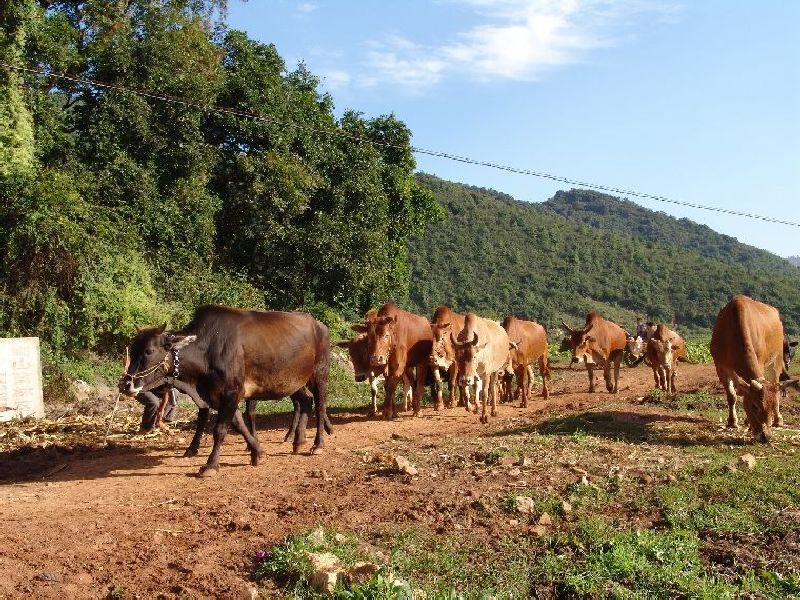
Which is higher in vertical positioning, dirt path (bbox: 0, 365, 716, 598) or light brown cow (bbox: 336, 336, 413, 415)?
light brown cow (bbox: 336, 336, 413, 415)

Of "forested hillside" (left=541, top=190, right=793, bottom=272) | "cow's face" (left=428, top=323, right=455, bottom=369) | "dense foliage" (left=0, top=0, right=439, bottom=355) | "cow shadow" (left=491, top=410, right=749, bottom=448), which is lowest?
"cow shadow" (left=491, top=410, right=749, bottom=448)

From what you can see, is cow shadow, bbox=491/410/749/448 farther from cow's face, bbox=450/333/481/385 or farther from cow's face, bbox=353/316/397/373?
cow's face, bbox=353/316/397/373

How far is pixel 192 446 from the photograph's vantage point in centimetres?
1093

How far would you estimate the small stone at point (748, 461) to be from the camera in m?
Result: 9.11

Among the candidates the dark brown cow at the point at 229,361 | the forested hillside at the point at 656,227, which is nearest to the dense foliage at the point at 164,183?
the dark brown cow at the point at 229,361

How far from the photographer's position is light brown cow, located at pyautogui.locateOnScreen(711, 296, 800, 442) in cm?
1118

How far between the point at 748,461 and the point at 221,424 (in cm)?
672

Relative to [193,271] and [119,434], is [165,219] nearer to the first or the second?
[193,271]

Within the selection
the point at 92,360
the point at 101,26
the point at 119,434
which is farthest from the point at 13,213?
the point at 101,26

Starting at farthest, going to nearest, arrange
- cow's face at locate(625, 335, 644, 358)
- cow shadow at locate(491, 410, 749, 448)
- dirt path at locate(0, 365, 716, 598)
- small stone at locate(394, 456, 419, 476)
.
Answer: cow's face at locate(625, 335, 644, 358) → cow shadow at locate(491, 410, 749, 448) → small stone at locate(394, 456, 419, 476) → dirt path at locate(0, 365, 716, 598)

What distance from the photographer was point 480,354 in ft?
50.4

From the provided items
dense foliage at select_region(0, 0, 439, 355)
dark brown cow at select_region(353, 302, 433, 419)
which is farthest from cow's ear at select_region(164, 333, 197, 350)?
dense foliage at select_region(0, 0, 439, 355)

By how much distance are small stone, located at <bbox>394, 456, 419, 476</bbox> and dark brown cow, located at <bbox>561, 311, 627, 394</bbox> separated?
10.6 metres

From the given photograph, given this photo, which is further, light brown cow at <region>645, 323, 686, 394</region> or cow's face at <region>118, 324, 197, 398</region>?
light brown cow at <region>645, 323, 686, 394</region>
